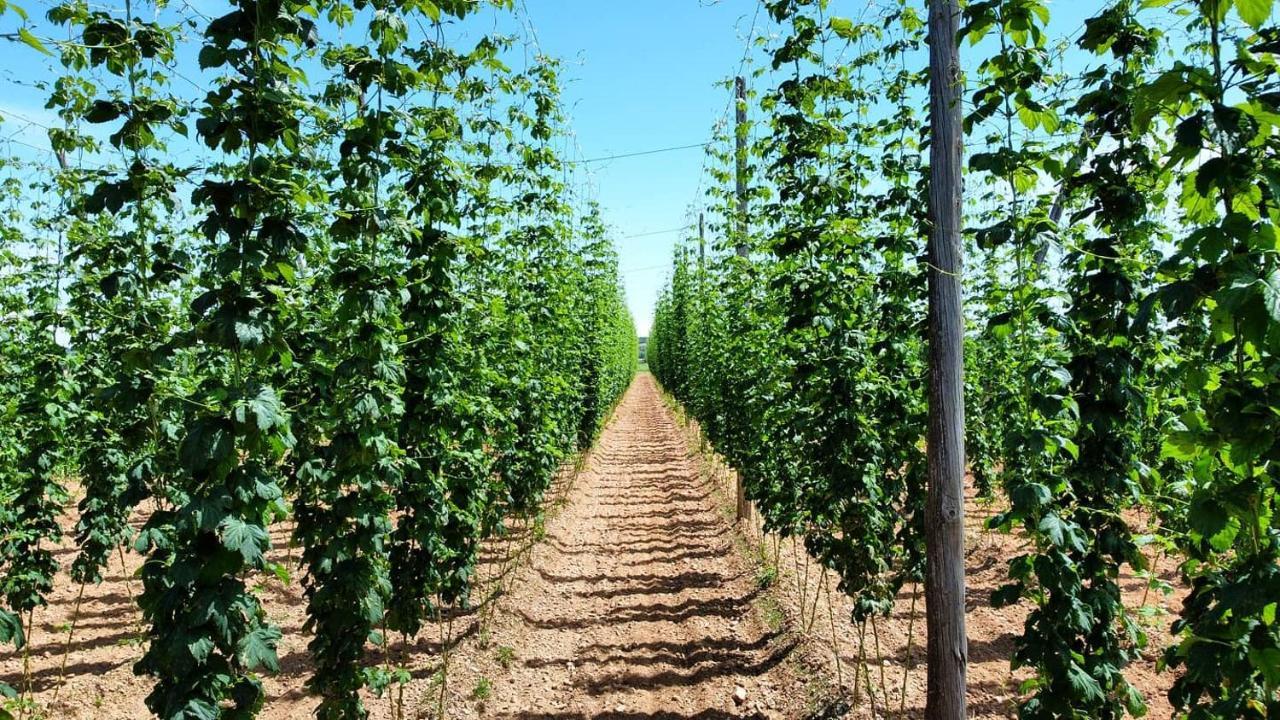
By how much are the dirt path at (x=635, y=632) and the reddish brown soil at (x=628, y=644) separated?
0.02 metres

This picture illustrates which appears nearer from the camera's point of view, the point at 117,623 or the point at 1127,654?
the point at 1127,654

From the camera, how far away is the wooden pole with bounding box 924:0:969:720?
3.17 meters

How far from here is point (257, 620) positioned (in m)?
2.64

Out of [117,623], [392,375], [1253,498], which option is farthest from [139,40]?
[117,623]

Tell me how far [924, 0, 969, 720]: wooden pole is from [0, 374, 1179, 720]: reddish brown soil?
2.93 ft

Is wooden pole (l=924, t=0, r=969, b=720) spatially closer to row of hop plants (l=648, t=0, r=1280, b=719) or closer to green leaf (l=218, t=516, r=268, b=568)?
row of hop plants (l=648, t=0, r=1280, b=719)

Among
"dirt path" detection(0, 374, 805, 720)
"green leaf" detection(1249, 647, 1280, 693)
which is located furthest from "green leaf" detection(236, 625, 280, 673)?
"green leaf" detection(1249, 647, 1280, 693)

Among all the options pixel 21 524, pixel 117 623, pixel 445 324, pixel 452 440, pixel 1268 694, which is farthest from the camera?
pixel 117 623

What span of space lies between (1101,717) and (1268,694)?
202 cm

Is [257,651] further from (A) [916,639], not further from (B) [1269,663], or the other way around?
(A) [916,639]

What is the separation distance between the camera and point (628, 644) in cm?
654

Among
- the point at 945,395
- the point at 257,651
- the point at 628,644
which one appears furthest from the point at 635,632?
the point at 257,651

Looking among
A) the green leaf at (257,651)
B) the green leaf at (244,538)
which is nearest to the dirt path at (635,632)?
the green leaf at (257,651)

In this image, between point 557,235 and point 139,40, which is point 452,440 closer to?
point 139,40
